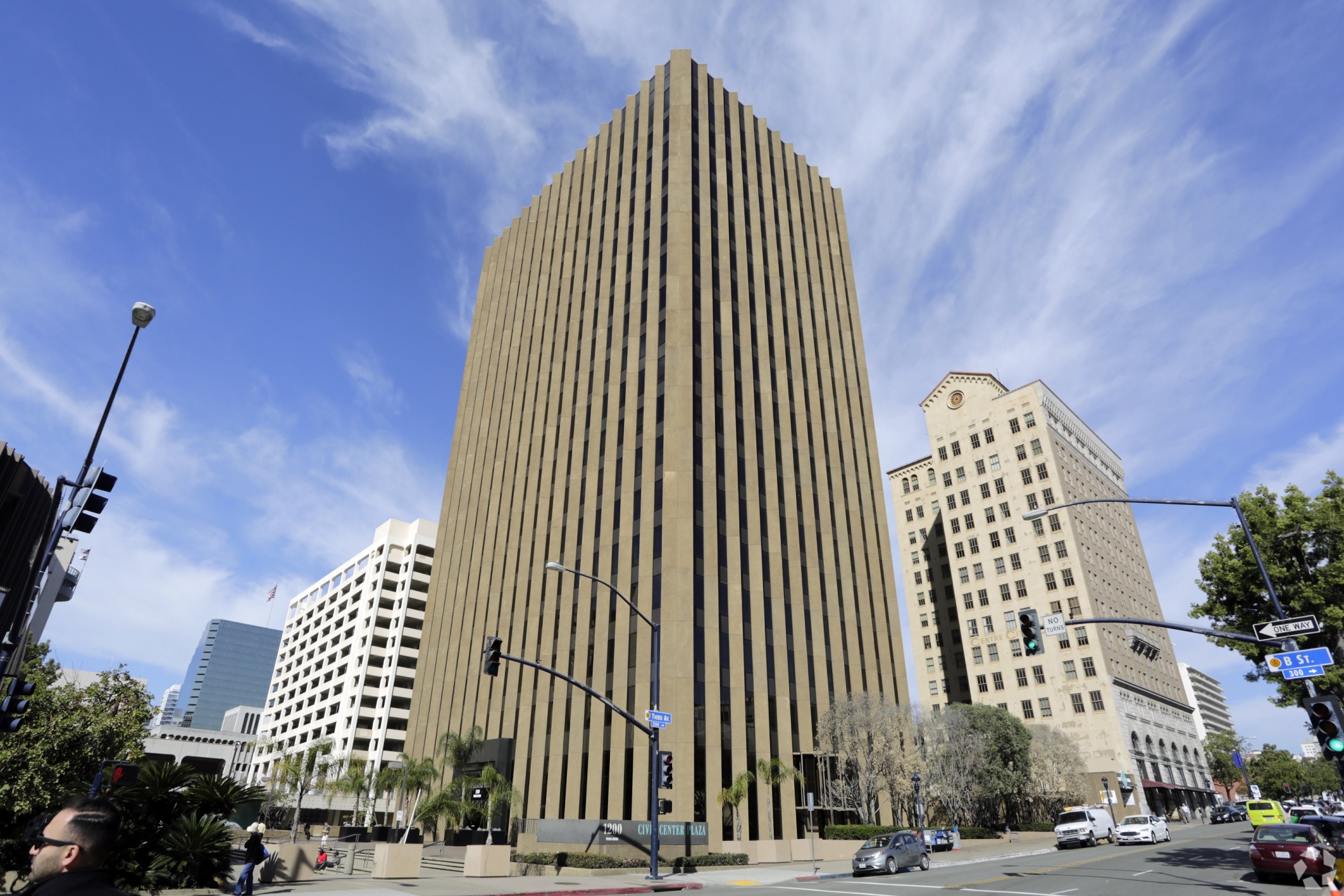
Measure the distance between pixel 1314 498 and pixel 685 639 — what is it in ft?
102

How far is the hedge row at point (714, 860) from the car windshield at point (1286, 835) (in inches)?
867

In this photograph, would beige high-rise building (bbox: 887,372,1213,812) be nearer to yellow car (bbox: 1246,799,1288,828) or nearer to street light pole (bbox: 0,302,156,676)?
yellow car (bbox: 1246,799,1288,828)

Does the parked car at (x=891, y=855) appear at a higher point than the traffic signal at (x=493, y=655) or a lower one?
lower

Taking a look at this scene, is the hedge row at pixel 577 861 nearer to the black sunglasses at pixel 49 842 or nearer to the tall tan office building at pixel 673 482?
the tall tan office building at pixel 673 482

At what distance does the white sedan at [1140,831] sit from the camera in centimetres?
4266

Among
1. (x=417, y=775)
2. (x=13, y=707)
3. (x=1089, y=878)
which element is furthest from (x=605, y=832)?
(x=13, y=707)

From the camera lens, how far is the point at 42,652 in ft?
153

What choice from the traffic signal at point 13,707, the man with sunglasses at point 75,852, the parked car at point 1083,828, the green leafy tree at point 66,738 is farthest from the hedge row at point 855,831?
the man with sunglasses at point 75,852

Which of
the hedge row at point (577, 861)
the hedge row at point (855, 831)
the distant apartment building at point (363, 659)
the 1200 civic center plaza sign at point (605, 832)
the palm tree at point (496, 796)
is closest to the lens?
the hedge row at point (577, 861)

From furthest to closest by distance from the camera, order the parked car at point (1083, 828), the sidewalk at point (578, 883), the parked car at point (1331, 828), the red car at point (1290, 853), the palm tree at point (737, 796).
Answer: the parked car at point (1083, 828)
the palm tree at point (737, 796)
the parked car at point (1331, 828)
the sidewalk at point (578, 883)
the red car at point (1290, 853)

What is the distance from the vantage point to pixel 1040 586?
286ft

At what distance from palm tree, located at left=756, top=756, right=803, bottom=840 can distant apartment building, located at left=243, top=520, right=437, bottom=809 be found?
56.8m

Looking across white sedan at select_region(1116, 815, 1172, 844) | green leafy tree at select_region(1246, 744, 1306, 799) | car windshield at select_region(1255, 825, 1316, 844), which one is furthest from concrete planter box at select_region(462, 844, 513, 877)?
green leafy tree at select_region(1246, 744, 1306, 799)

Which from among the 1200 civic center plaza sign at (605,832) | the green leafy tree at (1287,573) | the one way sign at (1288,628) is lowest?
the 1200 civic center plaza sign at (605,832)
